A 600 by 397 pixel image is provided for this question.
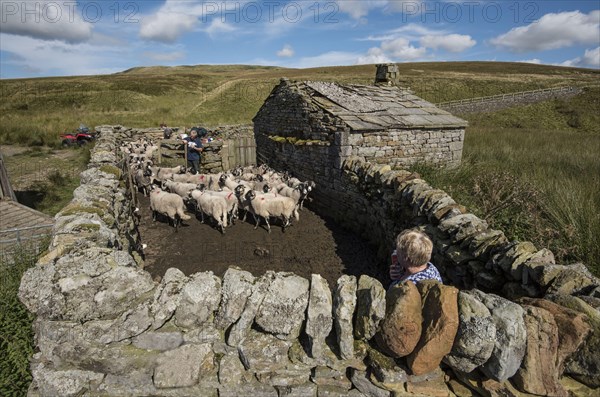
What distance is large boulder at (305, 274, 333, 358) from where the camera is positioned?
8.67ft

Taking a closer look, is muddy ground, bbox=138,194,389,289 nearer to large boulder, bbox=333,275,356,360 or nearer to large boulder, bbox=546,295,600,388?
large boulder, bbox=333,275,356,360

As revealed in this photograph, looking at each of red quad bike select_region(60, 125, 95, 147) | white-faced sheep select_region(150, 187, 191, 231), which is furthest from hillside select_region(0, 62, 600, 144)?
white-faced sheep select_region(150, 187, 191, 231)

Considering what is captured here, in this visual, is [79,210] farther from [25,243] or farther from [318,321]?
[318,321]

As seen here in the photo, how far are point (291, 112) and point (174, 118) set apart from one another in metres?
25.9

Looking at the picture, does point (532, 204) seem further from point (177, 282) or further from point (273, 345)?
point (177, 282)

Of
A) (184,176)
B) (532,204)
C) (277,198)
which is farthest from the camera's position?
(184,176)

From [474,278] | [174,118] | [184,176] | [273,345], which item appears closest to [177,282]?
[273,345]

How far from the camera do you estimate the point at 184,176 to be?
13.4 m

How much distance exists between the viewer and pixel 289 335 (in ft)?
8.98

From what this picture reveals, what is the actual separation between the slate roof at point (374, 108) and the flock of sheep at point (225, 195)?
107 inches

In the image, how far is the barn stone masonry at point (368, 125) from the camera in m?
10.8

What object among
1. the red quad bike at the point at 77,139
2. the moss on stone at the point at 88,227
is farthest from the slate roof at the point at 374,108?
the red quad bike at the point at 77,139

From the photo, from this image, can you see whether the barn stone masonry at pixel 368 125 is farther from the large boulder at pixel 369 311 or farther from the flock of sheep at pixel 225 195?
the large boulder at pixel 369 311

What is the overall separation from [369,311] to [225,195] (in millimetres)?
8082
